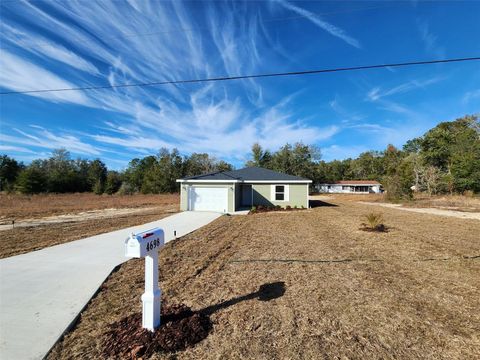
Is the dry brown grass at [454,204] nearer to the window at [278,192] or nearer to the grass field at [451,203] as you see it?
the grass field at [451,203]

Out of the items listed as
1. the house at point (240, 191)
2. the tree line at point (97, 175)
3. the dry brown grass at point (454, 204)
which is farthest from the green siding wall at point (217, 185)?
the tree line at point (97, 175)

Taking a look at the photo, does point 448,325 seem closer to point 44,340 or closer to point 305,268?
point 305,268

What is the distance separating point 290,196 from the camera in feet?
62.0

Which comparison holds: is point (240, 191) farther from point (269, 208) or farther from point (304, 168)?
point (304, 168)

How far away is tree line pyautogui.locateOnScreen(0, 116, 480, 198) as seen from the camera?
101 ft

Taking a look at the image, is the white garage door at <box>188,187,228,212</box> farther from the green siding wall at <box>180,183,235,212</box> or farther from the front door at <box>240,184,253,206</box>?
the front door at <box>240,184,253,206</box>

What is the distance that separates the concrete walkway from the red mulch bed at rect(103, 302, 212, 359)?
659mm

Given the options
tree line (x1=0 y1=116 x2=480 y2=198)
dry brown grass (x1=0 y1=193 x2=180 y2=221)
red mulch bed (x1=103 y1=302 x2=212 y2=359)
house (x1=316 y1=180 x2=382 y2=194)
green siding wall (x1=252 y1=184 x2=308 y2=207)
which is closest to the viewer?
red mulch bed (x1=103 y1=302 x2=212 y2=359)

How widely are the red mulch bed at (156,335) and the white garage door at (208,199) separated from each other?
45.7 ft

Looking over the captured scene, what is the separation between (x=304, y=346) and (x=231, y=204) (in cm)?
1442

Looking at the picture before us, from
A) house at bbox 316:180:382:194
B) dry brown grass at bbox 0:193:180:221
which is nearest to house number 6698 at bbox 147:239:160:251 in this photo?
dry brown grass at bbox 0:193:180:221

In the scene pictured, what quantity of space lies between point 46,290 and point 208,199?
13.4 meters

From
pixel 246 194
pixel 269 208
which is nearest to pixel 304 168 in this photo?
pixel 246 194

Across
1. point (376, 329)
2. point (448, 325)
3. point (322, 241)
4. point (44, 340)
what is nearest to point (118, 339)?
point (44, 340)
